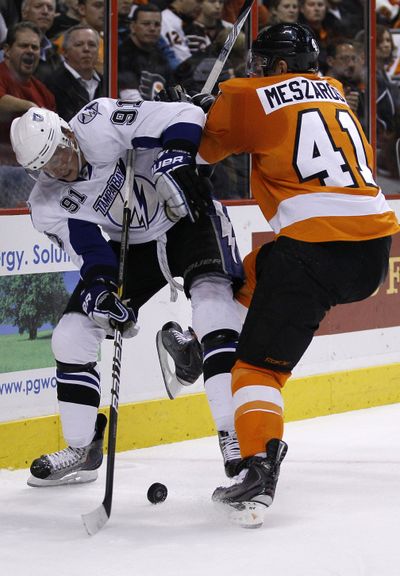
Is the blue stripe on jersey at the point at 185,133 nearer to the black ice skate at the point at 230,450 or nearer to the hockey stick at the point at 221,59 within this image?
the hockey stick at the point at 221,59

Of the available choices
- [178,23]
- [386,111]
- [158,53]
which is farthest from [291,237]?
[386,111]

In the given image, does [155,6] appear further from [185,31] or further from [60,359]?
[60,359]

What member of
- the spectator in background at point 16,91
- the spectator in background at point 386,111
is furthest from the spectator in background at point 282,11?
the spectator in background at point 16,91

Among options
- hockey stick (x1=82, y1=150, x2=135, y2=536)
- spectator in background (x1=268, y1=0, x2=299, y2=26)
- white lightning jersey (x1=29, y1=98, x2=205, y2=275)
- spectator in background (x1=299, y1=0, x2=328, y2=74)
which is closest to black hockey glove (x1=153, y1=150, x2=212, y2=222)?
white lightning jersey (x1=29, y1=98, x2=205, y2=275)

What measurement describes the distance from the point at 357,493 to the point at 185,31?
194 centimetres

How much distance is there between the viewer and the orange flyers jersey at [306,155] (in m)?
3.42

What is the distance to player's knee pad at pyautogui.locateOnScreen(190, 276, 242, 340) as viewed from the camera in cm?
372

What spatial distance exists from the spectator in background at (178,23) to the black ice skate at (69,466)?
1518 millimetres

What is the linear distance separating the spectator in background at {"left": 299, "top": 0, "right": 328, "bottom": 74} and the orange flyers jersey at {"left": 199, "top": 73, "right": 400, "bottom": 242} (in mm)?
2002

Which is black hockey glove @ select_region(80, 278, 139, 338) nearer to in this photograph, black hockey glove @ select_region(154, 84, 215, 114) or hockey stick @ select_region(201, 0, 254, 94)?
black hockey glove @ select_region(154, 84, 215, 114)

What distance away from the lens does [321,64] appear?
5.51 metres

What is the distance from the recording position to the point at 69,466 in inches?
160

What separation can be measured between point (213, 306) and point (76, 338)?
487mm

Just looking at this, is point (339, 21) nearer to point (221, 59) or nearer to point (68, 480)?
point (221, 59)
